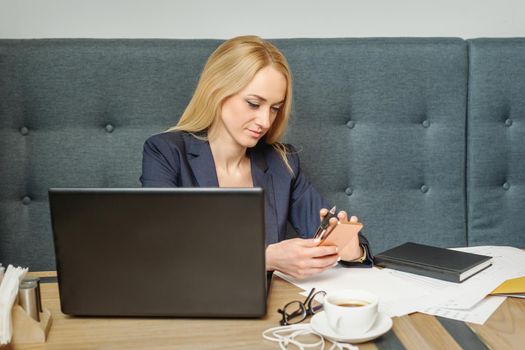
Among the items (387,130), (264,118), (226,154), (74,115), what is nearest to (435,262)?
(264,118)

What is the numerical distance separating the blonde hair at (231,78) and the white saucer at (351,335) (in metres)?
0.79

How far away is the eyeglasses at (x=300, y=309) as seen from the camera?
1.05 meters

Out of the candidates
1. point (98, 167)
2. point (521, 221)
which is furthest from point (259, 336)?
point (521, 221)

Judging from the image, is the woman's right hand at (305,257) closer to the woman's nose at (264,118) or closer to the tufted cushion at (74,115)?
the woman's nose at (264,118)

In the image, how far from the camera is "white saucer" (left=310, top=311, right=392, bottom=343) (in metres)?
0.95

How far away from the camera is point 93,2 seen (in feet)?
6.78

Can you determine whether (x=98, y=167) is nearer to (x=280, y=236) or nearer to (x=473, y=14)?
(x=280, y=236)

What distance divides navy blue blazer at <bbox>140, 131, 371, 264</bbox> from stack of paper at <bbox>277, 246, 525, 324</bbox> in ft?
1.37

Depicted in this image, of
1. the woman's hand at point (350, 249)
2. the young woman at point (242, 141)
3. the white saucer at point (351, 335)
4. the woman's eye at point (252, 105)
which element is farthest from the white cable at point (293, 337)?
the woman's eye at point (252, 105)

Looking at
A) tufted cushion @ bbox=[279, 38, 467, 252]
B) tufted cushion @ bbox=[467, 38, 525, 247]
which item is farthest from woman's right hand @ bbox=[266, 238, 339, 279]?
tufted cushion @ bbox=[467, 38, 525, 247]

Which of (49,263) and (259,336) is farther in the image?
(49,263)

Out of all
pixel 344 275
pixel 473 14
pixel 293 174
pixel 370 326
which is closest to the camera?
pixel 370 326

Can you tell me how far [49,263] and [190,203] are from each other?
3.57 feet

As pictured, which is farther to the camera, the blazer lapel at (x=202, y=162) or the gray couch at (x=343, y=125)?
the gray couch at (x=343, y=125)
